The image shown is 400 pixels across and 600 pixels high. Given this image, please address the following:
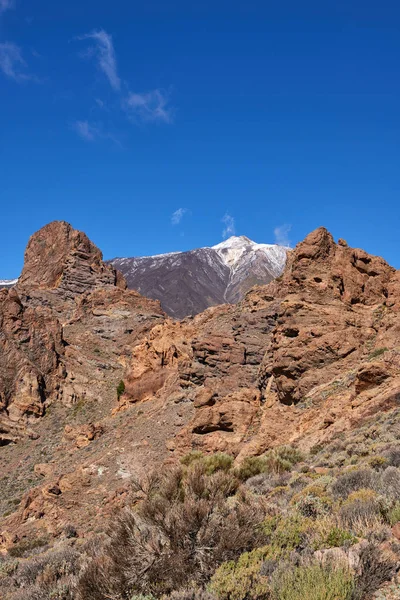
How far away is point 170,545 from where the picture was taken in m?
5.80

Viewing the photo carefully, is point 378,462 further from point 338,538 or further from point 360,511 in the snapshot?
point 338,538

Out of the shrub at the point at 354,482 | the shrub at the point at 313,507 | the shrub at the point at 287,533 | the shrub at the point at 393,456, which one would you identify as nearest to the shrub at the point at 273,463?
the shrub at the point at 393,456

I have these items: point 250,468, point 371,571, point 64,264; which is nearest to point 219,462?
point 250,468

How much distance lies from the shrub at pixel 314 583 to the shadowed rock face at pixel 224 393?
11230 mm

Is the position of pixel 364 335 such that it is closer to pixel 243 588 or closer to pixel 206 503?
pixel 206 503

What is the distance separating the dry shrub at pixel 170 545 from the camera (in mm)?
5316

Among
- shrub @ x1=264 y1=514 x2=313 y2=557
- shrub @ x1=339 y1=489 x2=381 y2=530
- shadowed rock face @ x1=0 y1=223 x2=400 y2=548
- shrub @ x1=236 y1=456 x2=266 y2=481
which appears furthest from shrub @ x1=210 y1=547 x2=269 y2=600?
shadowed rock face @ x1=0 y1=223 x2=400 y2=548

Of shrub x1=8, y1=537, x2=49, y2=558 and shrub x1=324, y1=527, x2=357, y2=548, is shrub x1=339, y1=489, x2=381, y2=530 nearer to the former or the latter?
shrub x1=324, y1=527, x2=357, y2=548

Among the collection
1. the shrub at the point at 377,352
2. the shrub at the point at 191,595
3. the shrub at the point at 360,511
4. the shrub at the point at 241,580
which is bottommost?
the shrub at the point at 191,595

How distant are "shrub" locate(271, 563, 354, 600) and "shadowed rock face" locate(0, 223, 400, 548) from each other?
36.8 feet

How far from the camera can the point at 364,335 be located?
20781 millimetres

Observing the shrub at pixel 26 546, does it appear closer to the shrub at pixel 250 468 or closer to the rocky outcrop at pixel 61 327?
the shrub at pixel 250 468

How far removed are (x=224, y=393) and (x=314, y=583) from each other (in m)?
19.7

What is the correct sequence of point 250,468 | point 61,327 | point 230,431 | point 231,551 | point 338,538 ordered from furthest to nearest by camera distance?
point 61,327 < point 230,431 < point 250,468 < point 231,551 < point 338,538
